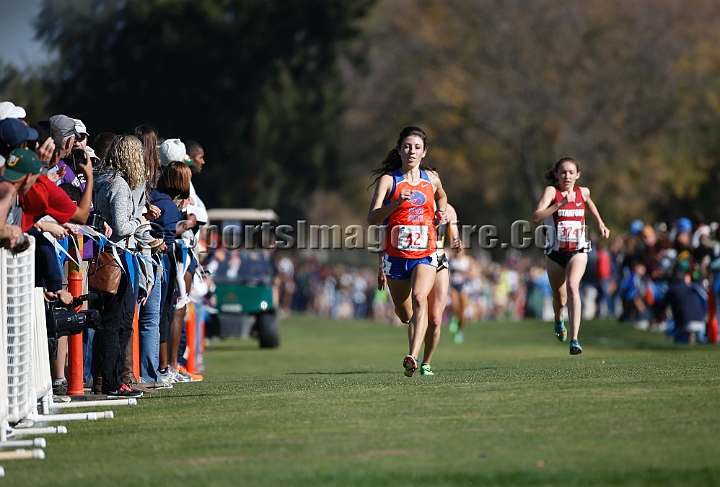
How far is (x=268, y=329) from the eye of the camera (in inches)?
1017

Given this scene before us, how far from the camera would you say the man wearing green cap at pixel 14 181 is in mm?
7637

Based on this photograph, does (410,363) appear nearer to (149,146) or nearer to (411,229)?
(411,229)

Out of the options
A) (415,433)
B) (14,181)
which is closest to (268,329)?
(14,181)

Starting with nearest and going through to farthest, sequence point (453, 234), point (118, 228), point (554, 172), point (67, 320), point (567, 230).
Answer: point (67, 320) < point (118, 228) < point (453, 234) < point (567, 230) < point (554, 172)

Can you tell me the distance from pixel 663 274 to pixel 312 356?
7.37m

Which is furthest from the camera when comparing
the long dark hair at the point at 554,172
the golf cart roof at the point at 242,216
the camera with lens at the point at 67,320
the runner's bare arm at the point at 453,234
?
the golf cart roof at the point at 242,216

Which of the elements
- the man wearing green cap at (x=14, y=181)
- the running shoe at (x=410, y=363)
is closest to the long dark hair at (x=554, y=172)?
the running shoe at (x=410, y=363)

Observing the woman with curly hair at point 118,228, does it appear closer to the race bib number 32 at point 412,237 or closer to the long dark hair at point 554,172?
the race bib number 32 at point 412,237

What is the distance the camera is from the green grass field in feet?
20.6

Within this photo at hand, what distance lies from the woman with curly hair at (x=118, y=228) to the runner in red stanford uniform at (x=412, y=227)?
2.10 meters

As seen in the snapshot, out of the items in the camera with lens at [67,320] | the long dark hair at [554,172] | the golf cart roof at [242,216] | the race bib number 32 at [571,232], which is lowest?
the camera with lens at [67,320]

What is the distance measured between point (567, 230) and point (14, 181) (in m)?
7.63

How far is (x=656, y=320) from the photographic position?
2661 centimetres

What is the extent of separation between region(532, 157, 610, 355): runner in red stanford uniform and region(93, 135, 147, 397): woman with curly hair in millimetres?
4937
